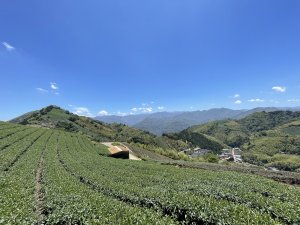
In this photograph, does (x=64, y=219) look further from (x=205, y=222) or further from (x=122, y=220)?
(x=205, y=222)

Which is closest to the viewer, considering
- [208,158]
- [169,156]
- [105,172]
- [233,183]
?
[233,183]

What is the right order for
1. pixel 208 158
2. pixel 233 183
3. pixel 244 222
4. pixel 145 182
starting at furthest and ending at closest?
1. pixel 208 158
2. pixel 145 182
3. pixel 233 183
4. pixel 244 222

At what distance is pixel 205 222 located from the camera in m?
17.1

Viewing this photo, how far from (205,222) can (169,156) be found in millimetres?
83403

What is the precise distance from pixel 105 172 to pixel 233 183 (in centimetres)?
1692

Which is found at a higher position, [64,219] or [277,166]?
[64,219]

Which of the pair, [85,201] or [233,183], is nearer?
[85,201]

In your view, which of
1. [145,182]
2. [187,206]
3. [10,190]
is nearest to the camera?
[187,206]

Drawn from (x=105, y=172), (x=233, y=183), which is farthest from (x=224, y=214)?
(x=105, y=172)

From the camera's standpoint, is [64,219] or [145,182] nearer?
[64,219]

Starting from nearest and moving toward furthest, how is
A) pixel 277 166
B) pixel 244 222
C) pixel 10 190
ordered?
pixel 244 222 < pixel 10 190 < pixel 277 166

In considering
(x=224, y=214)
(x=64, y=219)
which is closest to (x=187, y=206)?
(x=224, y=214)

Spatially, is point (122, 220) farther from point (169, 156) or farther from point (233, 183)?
point (169, 156)

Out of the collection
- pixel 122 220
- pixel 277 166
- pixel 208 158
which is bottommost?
pixel 277 166
